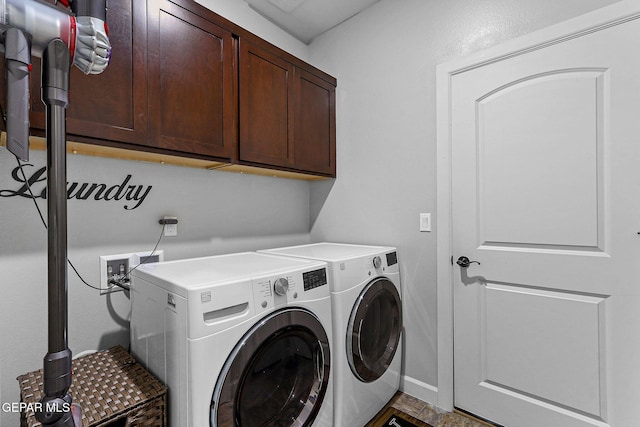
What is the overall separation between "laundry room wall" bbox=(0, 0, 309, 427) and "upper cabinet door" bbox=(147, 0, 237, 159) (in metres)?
0.36

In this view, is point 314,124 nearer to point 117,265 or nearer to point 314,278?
point 314,278

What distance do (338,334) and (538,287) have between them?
3.51ft

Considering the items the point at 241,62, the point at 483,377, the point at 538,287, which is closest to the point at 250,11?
the point at 241,62

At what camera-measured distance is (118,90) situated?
1.26 metres

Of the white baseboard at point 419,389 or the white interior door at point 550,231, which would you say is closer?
the white interior door at point 550,231

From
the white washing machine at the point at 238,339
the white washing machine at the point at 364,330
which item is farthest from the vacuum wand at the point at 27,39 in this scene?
the white washing machine at the point at 364,330

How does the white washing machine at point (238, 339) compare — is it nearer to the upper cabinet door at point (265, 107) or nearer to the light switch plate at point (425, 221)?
the upper cabinet door at point (265, 107)

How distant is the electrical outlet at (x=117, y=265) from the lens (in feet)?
4.87

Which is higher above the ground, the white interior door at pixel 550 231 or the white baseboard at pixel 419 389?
Result: the white interior door at pixel 550 231

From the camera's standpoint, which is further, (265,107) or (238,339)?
(265,107)

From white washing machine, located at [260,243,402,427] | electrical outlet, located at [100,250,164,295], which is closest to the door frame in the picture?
white washing machine, located at [260,243,402,427]

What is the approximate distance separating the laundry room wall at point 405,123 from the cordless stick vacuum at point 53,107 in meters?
1.70

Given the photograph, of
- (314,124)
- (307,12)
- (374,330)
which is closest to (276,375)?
(374,330)

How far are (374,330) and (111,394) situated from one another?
1.27 m
